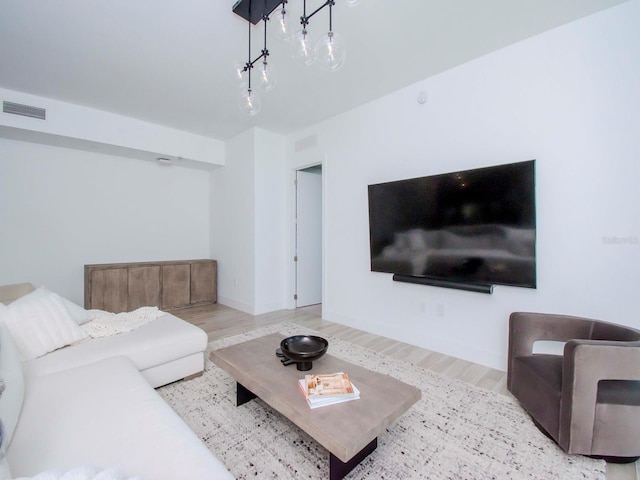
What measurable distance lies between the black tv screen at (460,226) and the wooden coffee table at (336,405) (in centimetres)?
151

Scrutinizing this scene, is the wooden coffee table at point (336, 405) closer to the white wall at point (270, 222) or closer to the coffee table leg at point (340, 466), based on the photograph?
the coffee table leg at point (340, 466)

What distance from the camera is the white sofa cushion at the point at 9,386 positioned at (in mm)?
1100

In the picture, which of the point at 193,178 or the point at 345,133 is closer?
the point at 345,133

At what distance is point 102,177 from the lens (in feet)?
14.4

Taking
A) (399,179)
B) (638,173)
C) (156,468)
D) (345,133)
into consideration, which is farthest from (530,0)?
(156,468)

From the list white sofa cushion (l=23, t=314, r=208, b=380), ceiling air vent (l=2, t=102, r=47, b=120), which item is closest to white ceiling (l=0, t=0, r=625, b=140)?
ceiling air vent (l=2, t=102, r=47, b=120)

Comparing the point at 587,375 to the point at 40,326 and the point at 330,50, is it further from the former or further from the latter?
the point at 40,326

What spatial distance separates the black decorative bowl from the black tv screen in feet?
5.12

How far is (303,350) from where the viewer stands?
6.08ft

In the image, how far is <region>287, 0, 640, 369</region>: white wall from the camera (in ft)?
6.77

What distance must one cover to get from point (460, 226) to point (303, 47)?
1.99 m

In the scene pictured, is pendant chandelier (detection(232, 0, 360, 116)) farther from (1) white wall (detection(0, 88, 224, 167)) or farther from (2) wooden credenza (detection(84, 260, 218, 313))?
(2) wooden credenza (detection(84, 260, 218, 313))

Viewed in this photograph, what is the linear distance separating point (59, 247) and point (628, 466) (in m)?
5.96

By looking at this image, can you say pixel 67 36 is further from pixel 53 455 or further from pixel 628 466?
pixel 628 466
